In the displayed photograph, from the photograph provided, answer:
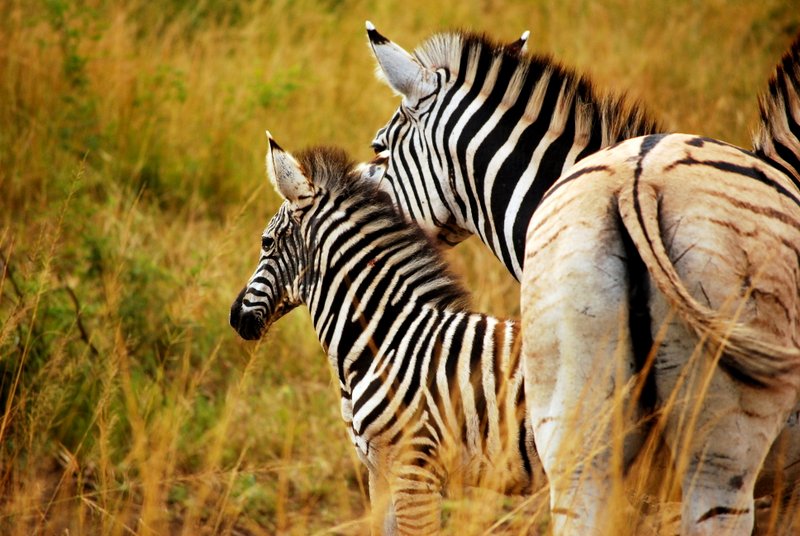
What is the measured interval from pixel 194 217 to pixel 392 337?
13.6ft

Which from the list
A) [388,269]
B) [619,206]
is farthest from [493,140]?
[619,206]

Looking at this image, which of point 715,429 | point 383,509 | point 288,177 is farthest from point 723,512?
point 288,177

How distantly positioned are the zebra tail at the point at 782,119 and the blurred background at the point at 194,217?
1199mm

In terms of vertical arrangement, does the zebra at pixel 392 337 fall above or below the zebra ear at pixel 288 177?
below

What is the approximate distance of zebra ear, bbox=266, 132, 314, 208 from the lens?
420 cm

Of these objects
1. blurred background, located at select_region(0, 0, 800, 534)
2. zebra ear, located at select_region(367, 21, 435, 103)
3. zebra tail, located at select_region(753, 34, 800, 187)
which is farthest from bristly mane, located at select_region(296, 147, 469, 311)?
zebra tail, located at select_region(753, 34, 800, 187)

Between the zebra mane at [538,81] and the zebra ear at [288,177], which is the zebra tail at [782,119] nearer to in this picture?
the zebra mane at [538,81]

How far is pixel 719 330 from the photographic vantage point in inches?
90.8

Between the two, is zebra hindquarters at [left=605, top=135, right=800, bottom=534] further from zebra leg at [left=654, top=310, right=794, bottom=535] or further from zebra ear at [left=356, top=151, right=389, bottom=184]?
zebra ear at [left=356, top=151, right=389, bottom=184]

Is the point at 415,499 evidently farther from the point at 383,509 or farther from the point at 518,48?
the point at 518,48

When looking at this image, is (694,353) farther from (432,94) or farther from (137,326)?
(137,326)

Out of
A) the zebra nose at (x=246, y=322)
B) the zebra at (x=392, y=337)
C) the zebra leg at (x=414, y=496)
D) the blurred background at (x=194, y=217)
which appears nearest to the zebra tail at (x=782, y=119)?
the blurred background at (x=194, y=217)

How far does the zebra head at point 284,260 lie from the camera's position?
4.34m

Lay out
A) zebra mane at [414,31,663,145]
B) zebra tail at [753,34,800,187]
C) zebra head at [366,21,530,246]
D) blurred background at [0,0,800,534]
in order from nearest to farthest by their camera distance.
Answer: zebra tail at [753,34,800,187] → zebra mane at [414,31,663,145] → zebra head at [366,21,530,246] → blurred background at [0,0,800,534]
